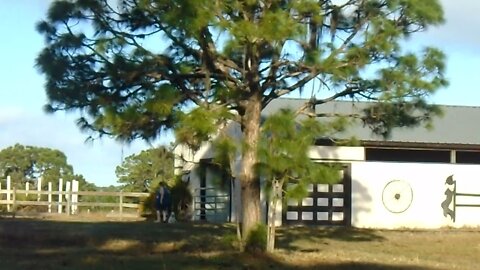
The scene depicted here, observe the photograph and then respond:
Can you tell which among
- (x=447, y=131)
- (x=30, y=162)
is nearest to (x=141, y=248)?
(x=447, y=131)

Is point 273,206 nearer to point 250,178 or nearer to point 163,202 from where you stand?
point 250,178

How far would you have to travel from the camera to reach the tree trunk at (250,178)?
21.0 meters

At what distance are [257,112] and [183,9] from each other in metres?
3.41

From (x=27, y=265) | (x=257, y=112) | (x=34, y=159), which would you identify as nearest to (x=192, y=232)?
(x=257, y=112)

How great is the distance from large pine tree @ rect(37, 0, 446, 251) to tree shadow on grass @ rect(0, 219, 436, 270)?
5.31ft

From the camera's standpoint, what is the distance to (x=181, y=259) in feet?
66.1

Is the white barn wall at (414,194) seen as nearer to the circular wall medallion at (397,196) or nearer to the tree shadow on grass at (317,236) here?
the circular wall medallion at (397,196)

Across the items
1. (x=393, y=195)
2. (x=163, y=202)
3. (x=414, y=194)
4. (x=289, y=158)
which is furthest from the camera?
(x=414, y=194)

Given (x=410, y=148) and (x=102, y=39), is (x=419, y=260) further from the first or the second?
(x=410, y=148)

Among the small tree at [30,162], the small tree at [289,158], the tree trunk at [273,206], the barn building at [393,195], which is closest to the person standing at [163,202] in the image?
the barn building at [393,195]

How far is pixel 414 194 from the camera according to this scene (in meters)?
37.8

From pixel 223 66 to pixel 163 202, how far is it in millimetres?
15908

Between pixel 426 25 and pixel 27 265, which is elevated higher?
pixel 426 25

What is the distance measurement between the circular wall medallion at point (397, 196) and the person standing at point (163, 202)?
26.1 ft
